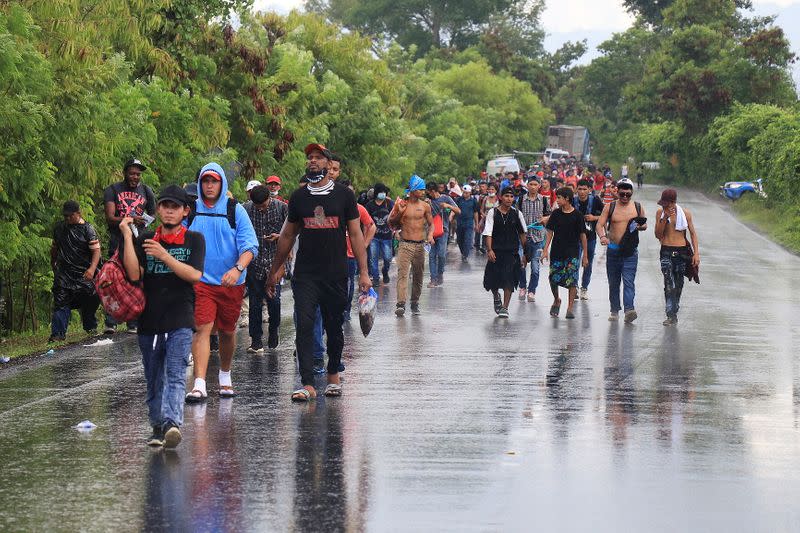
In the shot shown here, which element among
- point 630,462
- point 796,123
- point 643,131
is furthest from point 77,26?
point 643,131

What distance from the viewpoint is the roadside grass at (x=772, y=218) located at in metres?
39.6

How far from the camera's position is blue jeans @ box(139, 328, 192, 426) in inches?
364

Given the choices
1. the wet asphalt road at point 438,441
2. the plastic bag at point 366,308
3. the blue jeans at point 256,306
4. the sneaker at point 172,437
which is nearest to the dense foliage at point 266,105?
the wet asphalt road at point 438,441

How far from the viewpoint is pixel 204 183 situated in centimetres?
1120

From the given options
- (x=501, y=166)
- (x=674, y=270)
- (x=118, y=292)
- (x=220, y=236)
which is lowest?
(x=674, y=270)

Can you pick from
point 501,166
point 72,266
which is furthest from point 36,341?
point 501,166

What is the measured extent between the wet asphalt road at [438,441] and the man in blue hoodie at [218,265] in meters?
0.34

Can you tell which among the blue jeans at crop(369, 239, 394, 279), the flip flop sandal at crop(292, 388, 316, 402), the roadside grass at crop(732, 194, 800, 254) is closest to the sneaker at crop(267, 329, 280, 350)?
the flip flop sandal at crop(292, 388, 316, 402)

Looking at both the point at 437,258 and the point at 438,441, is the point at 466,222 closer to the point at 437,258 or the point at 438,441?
the point at 437,258

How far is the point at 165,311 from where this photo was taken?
9.30 m

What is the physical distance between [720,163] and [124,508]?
224ft

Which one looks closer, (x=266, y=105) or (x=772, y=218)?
(x=266, y=105)

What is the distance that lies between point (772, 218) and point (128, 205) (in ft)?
119

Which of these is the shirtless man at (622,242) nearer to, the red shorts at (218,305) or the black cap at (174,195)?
the red shorts at (218,305)
